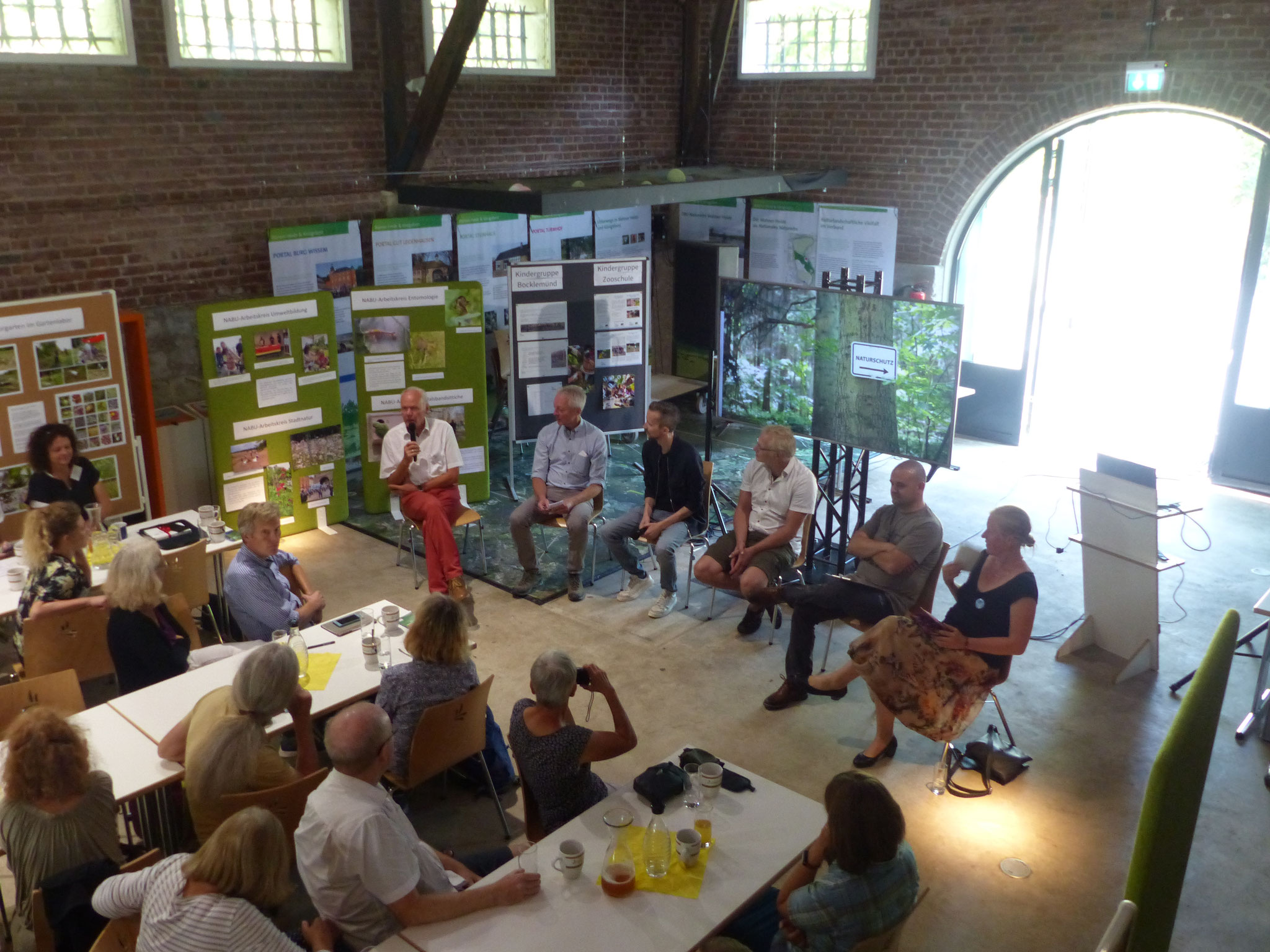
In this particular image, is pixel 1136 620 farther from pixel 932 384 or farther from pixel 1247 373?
pixel 1247 373

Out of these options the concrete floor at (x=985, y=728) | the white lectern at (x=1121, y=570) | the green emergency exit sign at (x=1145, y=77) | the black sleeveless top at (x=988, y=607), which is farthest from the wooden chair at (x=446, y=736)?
the green emergency exit sign at (x=1145, y=77)

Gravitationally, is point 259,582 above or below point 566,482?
above

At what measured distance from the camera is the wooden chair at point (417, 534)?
684cm

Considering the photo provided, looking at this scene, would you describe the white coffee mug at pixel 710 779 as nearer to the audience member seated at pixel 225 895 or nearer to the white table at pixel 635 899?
the white table at pixel 635 899

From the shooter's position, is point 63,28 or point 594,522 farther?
point 594,522

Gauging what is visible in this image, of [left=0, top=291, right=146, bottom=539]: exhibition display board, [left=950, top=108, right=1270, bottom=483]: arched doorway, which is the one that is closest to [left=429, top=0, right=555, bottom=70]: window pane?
[left=0, top=291, right=146, bottom=539]: exhibition display board

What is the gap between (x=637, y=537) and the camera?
6.49 m

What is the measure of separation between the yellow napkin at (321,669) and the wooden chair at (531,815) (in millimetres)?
1000

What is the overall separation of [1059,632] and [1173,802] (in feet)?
15.7

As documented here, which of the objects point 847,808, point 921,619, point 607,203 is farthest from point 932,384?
point 847,808

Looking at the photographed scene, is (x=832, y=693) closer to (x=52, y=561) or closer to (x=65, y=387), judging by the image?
(x=52, y=561)

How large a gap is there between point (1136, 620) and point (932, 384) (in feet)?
5.44

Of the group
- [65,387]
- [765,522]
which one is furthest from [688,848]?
[65,387]

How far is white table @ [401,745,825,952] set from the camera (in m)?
2.88
